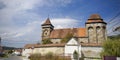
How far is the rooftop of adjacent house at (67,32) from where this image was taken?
5806 centimetres

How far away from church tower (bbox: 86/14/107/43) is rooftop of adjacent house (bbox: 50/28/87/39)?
2540mm

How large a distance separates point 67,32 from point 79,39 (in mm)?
5437

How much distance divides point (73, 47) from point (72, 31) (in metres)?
19.7

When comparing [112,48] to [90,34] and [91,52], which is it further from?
[90,34]

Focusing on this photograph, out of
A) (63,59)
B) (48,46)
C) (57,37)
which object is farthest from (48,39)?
(63,59)

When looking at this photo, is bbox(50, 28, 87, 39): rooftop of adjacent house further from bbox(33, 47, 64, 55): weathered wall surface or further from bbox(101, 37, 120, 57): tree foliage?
bbox(101, 37, 120, 57): tree foliage

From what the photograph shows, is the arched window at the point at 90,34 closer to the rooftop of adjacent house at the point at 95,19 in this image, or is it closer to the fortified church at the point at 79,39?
the fortified church at the point at 79,39

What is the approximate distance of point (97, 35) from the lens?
54.8 metres

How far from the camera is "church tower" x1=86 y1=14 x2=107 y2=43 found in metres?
54.4

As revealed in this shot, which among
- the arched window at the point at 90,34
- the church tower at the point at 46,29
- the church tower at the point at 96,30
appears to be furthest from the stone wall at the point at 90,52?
the church tower at the point at 46,29

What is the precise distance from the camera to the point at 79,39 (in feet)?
187

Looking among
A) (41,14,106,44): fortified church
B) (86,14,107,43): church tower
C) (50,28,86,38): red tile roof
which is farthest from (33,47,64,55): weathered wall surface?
(86,14,107,43): church tower

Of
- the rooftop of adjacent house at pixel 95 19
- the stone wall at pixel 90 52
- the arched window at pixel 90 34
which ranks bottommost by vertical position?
the stone wall at pixel 90 52

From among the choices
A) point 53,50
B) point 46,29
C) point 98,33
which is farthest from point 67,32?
point 53,50
